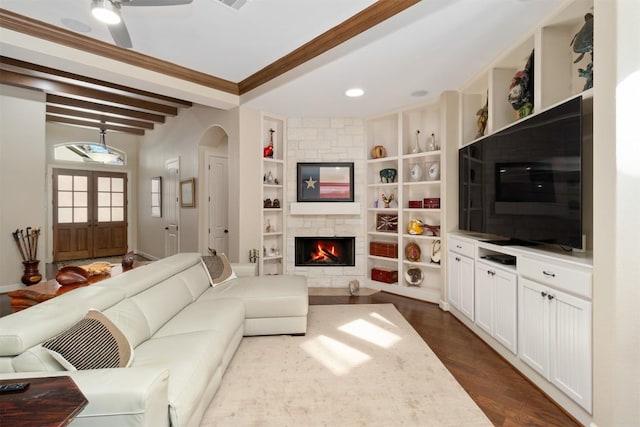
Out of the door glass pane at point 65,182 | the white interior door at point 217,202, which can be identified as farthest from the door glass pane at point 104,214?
the white interior door at point 217,202

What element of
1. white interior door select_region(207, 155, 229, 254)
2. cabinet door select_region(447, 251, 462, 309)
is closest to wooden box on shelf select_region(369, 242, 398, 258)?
cabinet door select_region(447, 251, 462, 309)

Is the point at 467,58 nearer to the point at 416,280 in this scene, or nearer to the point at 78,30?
the point at 416,280

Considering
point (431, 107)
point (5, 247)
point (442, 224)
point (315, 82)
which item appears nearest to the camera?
Answer: point (315, 82)

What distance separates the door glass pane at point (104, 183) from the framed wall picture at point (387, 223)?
6.93m

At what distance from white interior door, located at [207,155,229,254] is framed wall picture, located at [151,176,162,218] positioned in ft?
7.20

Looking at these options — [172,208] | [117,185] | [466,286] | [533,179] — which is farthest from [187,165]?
[533,179]

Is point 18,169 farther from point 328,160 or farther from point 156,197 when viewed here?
point 328,160

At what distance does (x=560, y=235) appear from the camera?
2.01 m

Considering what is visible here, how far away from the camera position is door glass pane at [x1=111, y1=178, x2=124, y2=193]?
7.76 meters

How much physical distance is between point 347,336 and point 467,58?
2861mm

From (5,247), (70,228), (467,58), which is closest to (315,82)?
(467,58)

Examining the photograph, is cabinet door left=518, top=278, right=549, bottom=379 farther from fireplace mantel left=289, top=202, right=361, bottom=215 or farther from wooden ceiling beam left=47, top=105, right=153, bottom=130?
wooden ceiling beam left=47, top=105, right=153, bottom=130

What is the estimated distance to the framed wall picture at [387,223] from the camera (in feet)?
14.7

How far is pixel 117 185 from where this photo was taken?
785 centimetres
